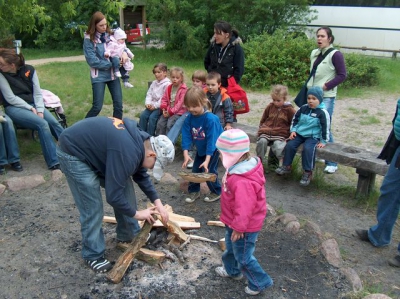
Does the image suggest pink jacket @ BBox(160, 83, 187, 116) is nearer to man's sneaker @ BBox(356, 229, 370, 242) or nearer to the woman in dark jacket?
the woman in dark jacket

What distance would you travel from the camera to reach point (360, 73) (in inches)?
436

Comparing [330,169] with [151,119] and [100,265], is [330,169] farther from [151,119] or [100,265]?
[100,265]

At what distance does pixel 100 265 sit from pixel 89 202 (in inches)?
22.2

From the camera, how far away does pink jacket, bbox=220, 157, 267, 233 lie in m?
2.81

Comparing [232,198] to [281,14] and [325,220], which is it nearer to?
[325,220]

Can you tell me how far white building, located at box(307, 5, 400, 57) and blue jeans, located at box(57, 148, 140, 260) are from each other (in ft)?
49.1

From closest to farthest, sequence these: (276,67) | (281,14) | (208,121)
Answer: (208,121), (276,67), (281,14)

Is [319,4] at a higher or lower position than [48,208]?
higher

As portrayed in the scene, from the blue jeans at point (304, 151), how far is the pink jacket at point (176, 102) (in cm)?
166

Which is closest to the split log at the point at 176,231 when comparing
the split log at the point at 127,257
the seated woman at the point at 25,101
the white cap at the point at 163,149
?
the split log at the point at 127,257

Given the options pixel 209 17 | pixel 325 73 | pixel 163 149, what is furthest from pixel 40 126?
pixel 209 17

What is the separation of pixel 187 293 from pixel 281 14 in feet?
45.6

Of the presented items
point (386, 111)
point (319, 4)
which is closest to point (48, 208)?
point (386, 111)

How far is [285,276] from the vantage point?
342cm
